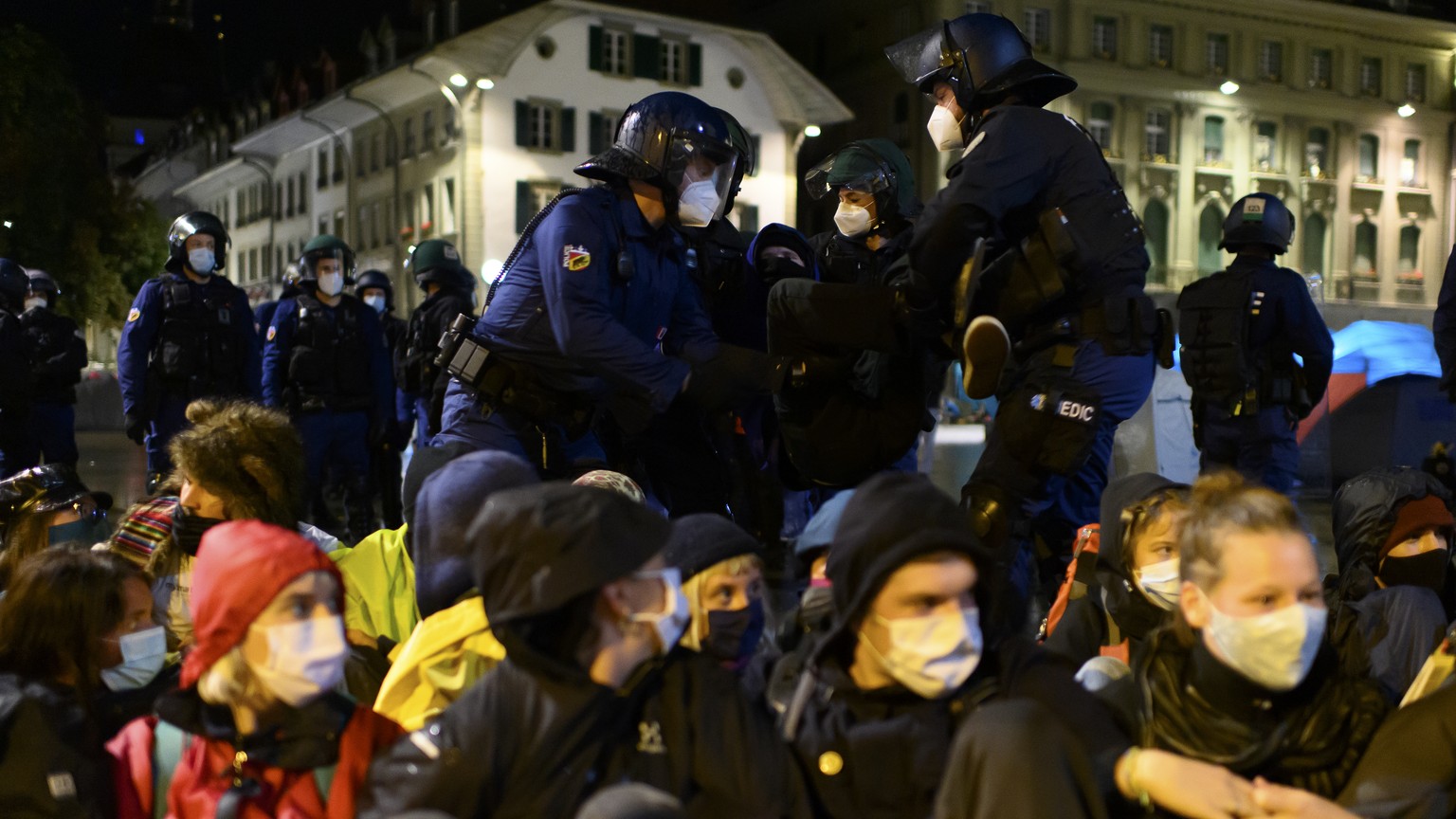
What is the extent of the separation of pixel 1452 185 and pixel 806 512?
58.7 meters

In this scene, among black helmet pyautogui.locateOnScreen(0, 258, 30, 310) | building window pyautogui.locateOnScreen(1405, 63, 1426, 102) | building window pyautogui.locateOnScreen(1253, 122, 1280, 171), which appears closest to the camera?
black helmet pyautogui.locateOnScreen(0, 258, 30, 310)

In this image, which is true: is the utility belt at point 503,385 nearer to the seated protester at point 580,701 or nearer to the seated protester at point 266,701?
the seated protester at point 266,701

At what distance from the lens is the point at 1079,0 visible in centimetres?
4875

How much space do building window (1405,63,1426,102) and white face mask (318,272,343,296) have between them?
54843mm

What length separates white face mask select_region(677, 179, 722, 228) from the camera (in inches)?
197

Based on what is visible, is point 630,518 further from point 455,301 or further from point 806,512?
point 455,301

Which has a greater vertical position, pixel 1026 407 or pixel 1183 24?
pixel 1183 24

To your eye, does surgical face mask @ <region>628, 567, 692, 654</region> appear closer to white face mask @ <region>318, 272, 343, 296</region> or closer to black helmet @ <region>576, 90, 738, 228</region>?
black helmet @ <region>576, 90, 738, 228</region>

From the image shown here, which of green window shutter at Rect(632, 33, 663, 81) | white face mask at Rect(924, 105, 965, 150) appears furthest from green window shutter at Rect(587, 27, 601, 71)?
white face mask at Rect(924, 105, 965, 150)

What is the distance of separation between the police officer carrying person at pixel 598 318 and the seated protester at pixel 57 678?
5.63 feet

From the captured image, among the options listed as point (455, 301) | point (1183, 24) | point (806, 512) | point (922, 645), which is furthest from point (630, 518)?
point (1183, 24)

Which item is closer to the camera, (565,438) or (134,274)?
(565,438)

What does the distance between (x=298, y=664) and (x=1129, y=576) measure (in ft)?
6.79

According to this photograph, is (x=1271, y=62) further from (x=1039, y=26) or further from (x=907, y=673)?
(x=907, y=673)
